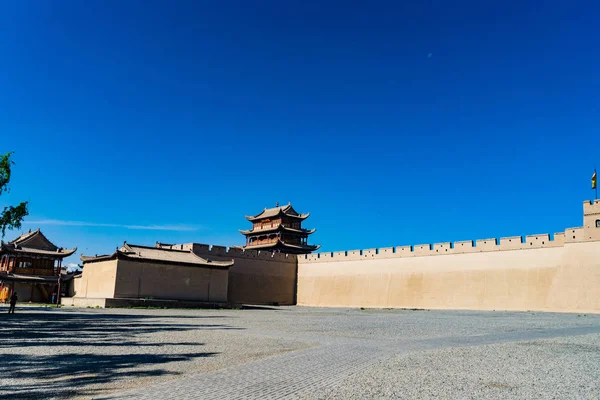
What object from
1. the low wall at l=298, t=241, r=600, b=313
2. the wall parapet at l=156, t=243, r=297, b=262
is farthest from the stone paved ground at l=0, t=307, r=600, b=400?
the wall parapet at l=156, t=243, r=297, b=262

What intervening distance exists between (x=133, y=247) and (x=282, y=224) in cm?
1960

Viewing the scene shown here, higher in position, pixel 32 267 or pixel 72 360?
pixel 32 267

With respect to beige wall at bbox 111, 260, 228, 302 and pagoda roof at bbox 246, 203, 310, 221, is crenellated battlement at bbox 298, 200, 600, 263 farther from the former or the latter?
beige wall at bbox 111, 260, 228, 302

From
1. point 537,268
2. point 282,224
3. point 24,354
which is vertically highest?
point 282,224

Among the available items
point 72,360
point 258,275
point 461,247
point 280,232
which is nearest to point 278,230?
point 280,232

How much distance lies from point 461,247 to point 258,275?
15508 mm

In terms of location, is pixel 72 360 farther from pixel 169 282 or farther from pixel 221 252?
pixel 221 252

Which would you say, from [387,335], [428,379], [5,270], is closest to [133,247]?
[5,270]

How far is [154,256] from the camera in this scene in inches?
1044

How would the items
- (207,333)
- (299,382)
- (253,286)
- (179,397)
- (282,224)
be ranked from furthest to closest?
(282,224), (253,286), (207,333), (299,382), (179,397)

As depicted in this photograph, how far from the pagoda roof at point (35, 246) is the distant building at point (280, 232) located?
17.6 m

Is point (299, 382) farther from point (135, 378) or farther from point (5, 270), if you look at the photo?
point (5, 270)

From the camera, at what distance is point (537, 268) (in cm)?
2717

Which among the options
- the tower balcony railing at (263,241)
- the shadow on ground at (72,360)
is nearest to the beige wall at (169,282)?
the shadow on ground at (72,360)
